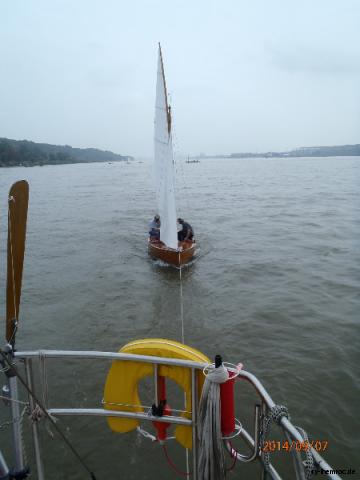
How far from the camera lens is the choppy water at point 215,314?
303 inches

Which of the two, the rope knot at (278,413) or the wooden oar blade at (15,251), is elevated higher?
the wooden oar blade at (15,251)

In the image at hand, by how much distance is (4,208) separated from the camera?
43.3m

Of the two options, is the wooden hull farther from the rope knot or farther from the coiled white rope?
the rope knot

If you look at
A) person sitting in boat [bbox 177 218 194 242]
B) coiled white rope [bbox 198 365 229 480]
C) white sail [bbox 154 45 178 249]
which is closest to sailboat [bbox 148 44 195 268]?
white sail [bbox 154 45 178 249]

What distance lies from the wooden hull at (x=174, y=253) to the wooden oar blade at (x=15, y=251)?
13724 mm

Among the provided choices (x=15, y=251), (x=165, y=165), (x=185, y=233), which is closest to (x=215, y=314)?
(x=165, y=165)

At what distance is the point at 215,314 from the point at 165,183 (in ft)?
23.5

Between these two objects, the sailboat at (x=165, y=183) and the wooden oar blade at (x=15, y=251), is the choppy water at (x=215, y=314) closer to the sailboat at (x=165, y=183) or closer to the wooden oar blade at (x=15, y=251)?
the sailboat at (x=165, y=183)

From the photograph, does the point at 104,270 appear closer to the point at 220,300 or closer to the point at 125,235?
the point at 220,300

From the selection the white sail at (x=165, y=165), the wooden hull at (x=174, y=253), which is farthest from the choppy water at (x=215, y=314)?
the white sail at (x=165, y=165)

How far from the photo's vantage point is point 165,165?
17469 mm

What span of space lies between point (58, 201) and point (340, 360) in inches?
1768

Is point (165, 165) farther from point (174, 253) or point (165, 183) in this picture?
point (174, 253)

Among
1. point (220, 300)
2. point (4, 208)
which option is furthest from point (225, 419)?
point (4, 208)
